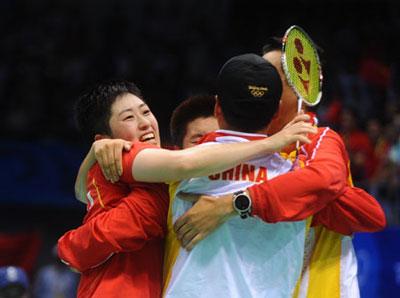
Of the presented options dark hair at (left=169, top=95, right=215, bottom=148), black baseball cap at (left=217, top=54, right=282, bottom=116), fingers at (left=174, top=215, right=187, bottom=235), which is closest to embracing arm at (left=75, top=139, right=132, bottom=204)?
fingers at (left=174, top=215, right=187, bottom=235)

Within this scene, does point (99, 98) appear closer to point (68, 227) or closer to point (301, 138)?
point (301, 138)

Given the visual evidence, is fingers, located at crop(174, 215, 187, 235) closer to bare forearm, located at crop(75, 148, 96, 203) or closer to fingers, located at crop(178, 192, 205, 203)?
fingers, located at crop(178, 192, 205, 203)

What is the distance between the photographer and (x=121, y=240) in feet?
10.1

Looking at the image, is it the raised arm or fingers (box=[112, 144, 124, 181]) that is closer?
the raised arm

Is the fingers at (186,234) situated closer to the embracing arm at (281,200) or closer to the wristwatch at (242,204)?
the embracing arm at (281,200)

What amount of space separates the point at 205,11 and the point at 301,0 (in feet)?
4.68

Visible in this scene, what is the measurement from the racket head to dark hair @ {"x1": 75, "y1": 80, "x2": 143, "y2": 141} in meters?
0.58

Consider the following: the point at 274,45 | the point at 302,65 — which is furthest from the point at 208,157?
the point at 274,45

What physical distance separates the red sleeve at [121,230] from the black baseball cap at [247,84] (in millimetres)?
414

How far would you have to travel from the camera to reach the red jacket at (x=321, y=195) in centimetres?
296

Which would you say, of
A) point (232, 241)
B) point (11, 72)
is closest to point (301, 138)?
point (232, 241)

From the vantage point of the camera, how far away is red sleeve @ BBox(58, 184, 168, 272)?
3.07 metres

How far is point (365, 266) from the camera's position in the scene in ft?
23.2

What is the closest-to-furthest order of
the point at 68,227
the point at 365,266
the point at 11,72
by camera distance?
the point at 365,266
the point at 68,227
the point at 11,72
